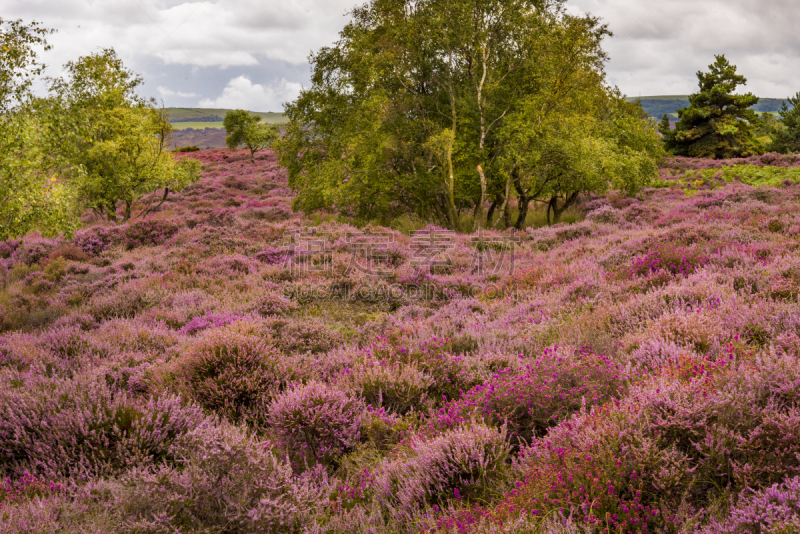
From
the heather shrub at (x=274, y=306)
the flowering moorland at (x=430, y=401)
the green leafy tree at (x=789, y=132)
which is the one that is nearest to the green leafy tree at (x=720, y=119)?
the green leafy tree at (x=789, y=132)

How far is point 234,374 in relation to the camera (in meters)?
4.21

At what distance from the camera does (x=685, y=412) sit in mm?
2580

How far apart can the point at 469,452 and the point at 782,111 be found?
50739mm

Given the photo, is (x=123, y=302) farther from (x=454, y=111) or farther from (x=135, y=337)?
(x=454, y=111)

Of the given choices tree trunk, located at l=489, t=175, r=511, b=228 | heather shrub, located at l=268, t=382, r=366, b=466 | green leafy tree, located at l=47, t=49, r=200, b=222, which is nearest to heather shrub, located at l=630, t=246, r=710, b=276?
heather shrub, located at l=268, t=382, r=366, b=466

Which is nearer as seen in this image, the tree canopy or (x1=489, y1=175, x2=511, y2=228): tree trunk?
the tree canopy

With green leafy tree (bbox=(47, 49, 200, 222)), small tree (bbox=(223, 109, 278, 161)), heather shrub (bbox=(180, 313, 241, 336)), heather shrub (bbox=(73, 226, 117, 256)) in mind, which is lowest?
heather shrub (bbox=(180, 313, 241, 336))

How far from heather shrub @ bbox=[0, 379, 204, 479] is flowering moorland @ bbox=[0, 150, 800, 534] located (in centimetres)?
2

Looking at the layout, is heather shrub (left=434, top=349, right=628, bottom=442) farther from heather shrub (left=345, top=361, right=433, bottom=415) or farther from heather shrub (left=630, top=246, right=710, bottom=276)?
heather shrub (left=630, top=246, right=710, bottom=276)

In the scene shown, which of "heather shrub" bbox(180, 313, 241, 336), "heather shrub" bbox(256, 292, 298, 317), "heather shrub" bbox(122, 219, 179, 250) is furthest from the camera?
"heather shrub" bbox(122, 219, 179, 250)

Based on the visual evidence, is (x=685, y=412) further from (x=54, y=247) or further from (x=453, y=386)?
(x=54, y=247)

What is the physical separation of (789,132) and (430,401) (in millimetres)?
46510

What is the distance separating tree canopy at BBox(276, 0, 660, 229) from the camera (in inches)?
553

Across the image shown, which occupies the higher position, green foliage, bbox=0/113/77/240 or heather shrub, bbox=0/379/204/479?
green foliage, bbox=0/113/77/240
